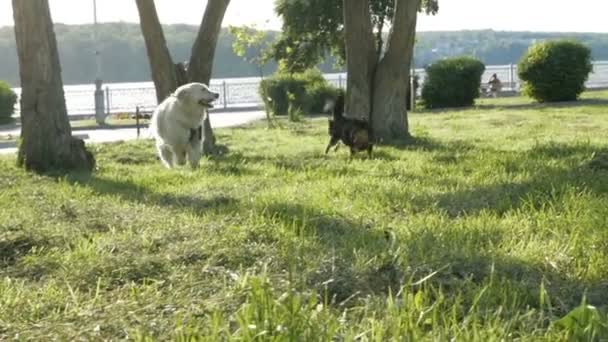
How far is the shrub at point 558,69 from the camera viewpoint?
2923 centimetres

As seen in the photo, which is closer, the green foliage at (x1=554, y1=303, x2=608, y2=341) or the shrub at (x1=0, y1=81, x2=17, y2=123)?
the green foliage at (x1=554, y1=303, x2=608, y2=341)

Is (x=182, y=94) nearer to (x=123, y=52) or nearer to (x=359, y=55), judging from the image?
(x=359, y=55)

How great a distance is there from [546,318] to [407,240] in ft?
5.44

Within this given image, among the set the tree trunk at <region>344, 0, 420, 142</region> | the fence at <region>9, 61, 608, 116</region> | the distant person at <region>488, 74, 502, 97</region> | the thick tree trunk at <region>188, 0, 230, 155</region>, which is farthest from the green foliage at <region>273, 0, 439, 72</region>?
the thick tree trunk at <region>188, 0, 230, 155</region>

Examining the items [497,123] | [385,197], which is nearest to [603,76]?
[497,123]

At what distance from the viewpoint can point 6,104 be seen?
1403 inches

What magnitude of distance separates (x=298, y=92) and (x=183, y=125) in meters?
22.8

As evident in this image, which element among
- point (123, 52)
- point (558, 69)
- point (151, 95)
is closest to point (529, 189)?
point (558, 69)

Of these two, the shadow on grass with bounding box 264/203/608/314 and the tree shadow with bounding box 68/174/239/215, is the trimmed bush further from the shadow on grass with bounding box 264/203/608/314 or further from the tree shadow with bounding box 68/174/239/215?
the shadow on grass with bounding box 264/203/608/314

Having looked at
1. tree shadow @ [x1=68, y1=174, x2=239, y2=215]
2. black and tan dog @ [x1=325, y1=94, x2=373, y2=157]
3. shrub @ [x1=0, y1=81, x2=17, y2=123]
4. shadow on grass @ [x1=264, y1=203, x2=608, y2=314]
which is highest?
shrub @ [x1=0, y1=81, x2=17, y2=123]

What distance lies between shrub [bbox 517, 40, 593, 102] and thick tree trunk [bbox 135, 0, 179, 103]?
18.4 metres

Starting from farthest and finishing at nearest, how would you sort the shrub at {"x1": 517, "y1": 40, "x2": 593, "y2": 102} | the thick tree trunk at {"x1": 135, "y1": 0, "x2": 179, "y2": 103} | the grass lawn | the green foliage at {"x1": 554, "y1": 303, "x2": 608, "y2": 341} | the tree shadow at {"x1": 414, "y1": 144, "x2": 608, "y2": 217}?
the shrub at {"x1": 517, "y1": 40, "x2": 593, "y2": 102}, the thick tree trunk at {"x1": 135, "y1": 0, "x2": 179, "y2": 103}, the tree shadow at {"x1": 414, "y1": 144, "x2": 608, "y2": 217}, the grass lawn, the green foliage at {"x1": 554, "y1": 303, "x2": 608, "y2": 341}

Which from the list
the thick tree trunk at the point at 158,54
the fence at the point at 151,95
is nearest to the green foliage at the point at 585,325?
the thick tree trunk at the point at 158,54

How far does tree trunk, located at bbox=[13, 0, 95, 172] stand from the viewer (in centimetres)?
1064
